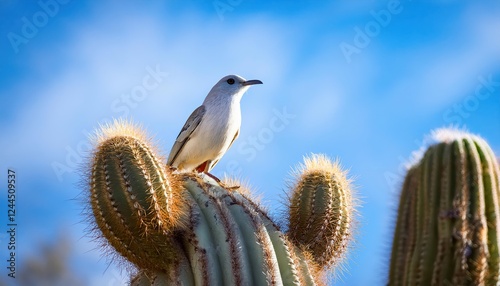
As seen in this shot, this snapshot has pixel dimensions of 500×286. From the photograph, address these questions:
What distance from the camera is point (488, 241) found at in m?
3.90

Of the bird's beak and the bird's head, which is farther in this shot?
the bird's beak

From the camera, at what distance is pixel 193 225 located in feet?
18.2

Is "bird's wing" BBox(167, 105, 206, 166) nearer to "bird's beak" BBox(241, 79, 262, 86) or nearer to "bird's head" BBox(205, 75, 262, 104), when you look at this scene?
"bird's head" BBox(205, 75, 262, 104)

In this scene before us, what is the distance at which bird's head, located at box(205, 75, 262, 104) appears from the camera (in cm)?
961

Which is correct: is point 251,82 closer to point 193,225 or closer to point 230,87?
point 230,87

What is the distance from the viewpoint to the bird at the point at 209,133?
9000 millimetres

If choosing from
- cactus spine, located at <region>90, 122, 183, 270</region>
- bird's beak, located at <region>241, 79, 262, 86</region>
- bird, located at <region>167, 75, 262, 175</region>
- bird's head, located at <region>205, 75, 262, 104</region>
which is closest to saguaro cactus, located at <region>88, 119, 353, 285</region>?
cactus spine, located at <region>90, 122, 183, 270</region>

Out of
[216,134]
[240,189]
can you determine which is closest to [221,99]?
[216,134]

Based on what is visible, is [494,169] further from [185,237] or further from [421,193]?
[185,237]

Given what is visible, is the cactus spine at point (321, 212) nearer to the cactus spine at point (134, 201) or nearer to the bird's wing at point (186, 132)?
the cactus spine at point (134, 201)

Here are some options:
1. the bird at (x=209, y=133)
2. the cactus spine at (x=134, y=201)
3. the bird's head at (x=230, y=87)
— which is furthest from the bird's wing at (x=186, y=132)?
the cactus spine at (x=134, y=201)

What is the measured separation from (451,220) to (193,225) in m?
2.18

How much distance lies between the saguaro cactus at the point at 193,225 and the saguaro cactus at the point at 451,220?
1.42 meters

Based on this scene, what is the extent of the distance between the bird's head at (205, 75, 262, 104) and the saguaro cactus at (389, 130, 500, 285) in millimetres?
5611
